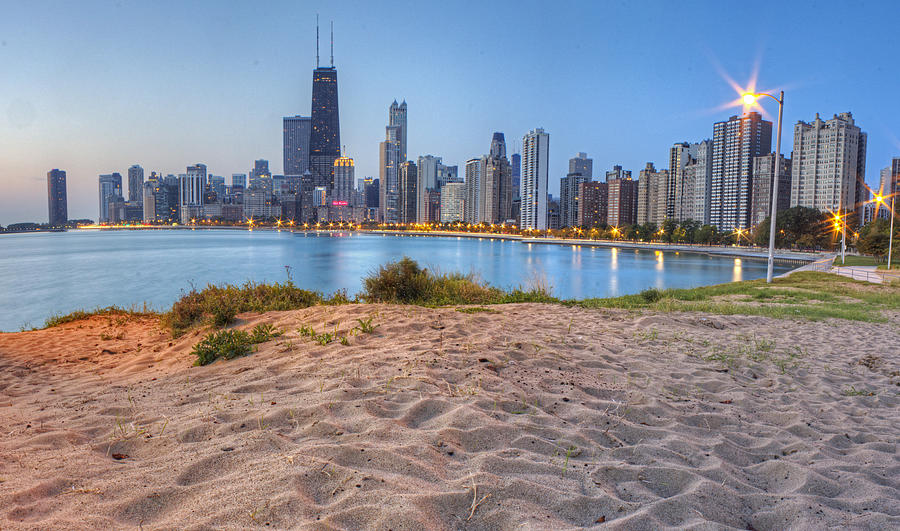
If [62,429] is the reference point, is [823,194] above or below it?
above

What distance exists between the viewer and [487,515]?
8.82ft

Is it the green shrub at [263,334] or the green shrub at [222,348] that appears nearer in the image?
the green shrub at [222,348]

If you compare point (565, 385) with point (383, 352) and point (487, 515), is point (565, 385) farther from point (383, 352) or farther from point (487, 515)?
point (487, 515)

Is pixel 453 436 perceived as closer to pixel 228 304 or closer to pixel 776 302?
pixel 228 304

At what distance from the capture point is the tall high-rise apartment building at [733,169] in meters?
174

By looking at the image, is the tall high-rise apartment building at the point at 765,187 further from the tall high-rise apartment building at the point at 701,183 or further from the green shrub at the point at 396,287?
the green shrub at the point at 396,287

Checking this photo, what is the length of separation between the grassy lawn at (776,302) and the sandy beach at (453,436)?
4.46 m

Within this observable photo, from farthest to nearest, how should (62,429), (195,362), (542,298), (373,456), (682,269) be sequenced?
(682,269) → (542,298) → (195,362) → (62,429) → (373,456)

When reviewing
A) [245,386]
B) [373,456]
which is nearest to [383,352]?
[245,386]

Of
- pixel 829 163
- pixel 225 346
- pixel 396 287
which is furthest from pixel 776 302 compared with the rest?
pixel 829 163

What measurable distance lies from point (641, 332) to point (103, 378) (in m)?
7.64

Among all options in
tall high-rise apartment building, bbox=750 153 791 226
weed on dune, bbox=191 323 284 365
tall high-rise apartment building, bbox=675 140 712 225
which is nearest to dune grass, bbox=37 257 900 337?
weed on dune, bbox=191 323 284 365

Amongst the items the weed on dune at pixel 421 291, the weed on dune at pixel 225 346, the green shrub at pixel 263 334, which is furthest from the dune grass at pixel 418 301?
the weed on dune at pixel 225 346

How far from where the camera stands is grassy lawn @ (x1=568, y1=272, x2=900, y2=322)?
1140 cm
